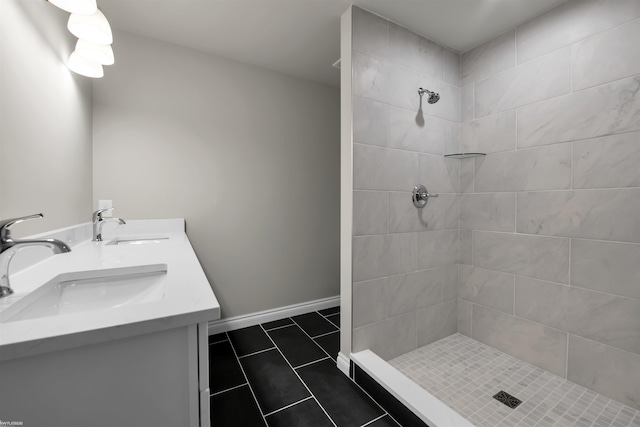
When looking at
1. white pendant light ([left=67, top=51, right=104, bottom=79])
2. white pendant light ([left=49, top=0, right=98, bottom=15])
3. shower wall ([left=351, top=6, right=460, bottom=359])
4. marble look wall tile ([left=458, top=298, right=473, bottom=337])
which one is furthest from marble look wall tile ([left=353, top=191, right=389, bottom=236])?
white pendant light ([left=67, top=51, right=104, bottom=79])

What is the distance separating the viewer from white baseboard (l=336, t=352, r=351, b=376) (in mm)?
1679

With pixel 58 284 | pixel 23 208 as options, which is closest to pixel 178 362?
pixel 58 284

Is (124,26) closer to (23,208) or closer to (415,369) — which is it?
(23,208)

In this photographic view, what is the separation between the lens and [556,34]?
5.18 feet

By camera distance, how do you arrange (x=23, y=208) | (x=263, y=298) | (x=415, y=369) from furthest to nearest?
(x=263, y=298), (x=415, y=369), (x=23, y=208)

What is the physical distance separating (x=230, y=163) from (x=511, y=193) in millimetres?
2114

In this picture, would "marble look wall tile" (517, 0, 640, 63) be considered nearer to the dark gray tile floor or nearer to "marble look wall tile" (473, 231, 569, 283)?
"marble look wall tile" (473, 231, 569, 283)

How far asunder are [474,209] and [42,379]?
2.30 m

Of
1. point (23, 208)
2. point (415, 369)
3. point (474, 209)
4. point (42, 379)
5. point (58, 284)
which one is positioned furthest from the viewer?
point (474, 209)

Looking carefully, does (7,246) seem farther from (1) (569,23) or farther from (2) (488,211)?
(1) (569,23)

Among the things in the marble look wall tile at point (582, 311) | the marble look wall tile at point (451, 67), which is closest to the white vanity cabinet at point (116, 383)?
the marble look wall tile at point (582, 311)

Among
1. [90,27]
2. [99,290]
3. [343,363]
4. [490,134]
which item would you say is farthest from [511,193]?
[90,27]

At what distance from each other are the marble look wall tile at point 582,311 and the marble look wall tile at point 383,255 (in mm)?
724

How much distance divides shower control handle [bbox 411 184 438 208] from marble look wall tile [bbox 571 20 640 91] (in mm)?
968
